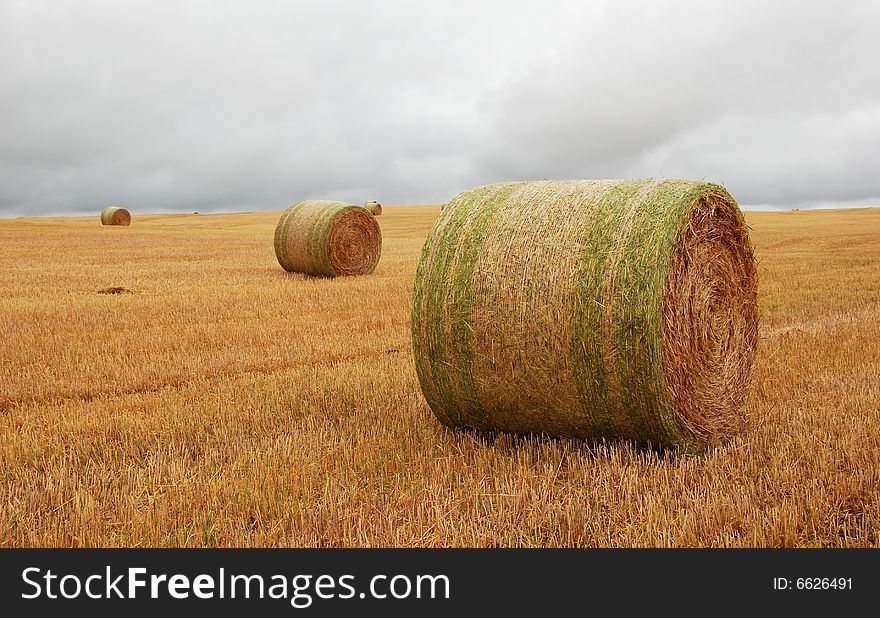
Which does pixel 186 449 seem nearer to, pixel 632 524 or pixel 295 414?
pixel 295 414

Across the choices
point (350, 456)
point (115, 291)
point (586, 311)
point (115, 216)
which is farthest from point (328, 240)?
point (115, 216)

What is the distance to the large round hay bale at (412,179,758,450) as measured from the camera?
524cm

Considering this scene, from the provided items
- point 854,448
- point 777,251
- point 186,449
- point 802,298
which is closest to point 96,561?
point 186,449

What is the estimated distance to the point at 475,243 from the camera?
19.1 ft

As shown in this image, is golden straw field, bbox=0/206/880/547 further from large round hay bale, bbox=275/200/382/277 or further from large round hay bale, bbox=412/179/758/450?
large round hay bale, bbox=275/200/382/277

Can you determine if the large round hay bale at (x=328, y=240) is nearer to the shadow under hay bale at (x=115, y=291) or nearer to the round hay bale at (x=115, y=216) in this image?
the shadow under hay bale at (x=115, y=291)

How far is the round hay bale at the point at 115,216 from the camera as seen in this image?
154 ft

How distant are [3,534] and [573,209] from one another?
4185 millimetres

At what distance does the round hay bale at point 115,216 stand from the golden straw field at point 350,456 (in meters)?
38.4

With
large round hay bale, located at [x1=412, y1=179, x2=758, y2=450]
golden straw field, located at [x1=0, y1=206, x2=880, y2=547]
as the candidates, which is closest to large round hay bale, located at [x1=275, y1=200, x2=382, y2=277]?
golden straw field, located at [x1=0, y1=206, x2=880, y2=547]

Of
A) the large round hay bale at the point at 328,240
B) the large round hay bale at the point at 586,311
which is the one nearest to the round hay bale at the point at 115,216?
the large round hay bale at the point at 328,240

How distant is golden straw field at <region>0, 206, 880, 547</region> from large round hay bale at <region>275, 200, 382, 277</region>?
6.79m

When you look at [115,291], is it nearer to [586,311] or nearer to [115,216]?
[586,311]

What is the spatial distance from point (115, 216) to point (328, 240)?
3388 centimetres
